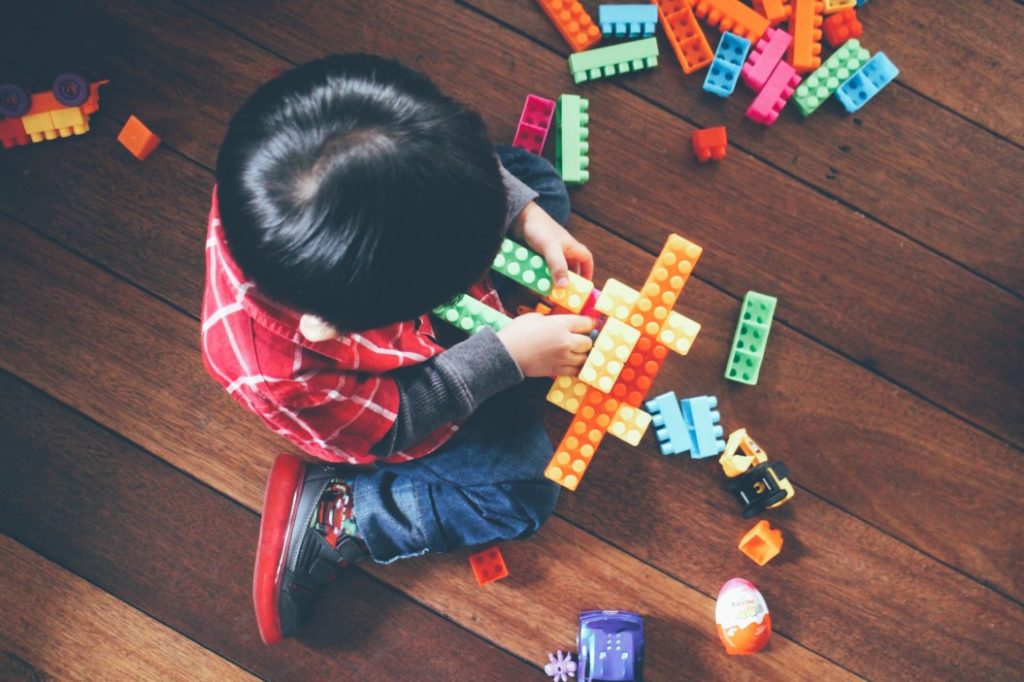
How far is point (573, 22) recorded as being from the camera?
2.95 feet

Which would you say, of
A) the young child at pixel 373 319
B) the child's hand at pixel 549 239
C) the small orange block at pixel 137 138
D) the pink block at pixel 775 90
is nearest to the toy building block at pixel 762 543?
the young child at pixel 373 319

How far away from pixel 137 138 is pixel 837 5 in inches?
35.1

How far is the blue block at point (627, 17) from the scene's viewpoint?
2.94 feet

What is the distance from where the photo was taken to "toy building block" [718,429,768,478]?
88 cm

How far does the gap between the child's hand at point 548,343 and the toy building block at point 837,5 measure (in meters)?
0.52

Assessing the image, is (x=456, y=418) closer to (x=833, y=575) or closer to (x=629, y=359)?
(x=629, y=359)

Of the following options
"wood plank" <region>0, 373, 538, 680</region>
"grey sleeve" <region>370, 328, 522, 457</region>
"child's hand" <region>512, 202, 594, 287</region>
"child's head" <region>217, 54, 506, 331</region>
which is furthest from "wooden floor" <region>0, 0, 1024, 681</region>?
"child's head" <region>217, 54, 506, 331</region>

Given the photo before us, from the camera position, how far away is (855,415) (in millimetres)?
925

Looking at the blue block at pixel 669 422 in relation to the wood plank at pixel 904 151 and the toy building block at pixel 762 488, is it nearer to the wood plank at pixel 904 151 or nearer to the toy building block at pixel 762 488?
the toy building block at pixel 762 488

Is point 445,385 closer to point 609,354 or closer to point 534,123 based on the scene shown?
point 609,354

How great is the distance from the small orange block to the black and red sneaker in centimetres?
42

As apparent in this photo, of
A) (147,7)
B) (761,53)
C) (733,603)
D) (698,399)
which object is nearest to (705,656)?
A: (733,603)

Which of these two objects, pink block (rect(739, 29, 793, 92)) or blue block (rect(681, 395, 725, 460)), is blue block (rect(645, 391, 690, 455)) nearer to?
blue block (rect(681, 395, 725, 460))

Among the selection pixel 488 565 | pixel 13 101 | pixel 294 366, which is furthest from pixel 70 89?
pixel 488 565
